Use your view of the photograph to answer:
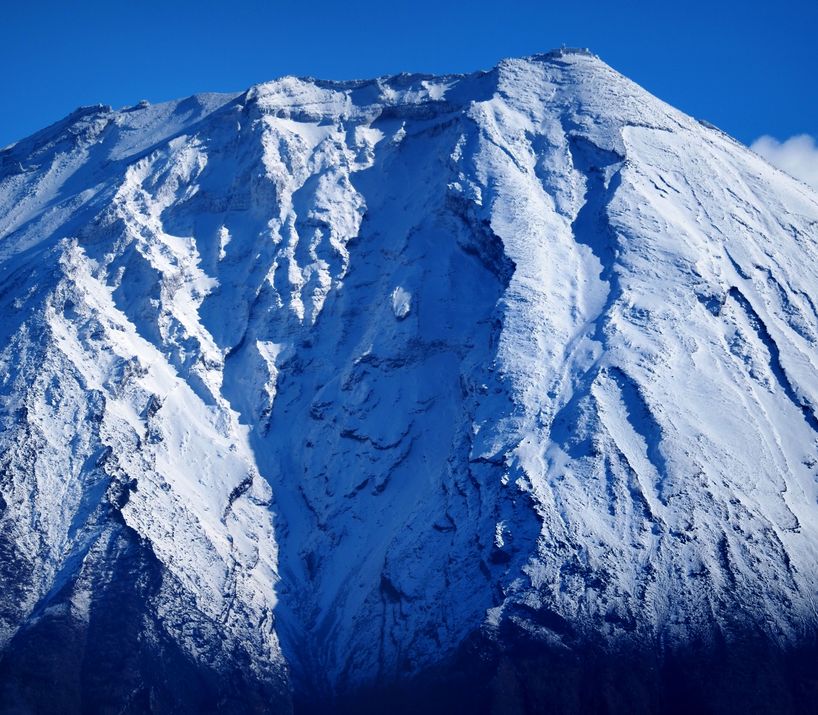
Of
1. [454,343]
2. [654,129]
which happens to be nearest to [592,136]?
[654,129]

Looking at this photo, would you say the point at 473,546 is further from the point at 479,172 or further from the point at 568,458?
the point at 479,172

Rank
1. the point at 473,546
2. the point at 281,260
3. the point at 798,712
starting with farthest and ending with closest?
the point at 281,260, the point at 473,546, the point at 798,712

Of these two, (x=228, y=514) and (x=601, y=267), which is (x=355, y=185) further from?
(x=228, y=514)

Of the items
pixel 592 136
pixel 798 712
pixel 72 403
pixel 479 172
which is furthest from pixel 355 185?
pixel 798 712

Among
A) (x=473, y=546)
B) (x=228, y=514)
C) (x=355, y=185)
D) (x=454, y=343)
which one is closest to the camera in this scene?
(x=473, y=546)

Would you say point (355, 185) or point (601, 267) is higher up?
point (355, 185)

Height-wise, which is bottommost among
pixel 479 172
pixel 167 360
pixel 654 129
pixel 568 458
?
pixel 568 458

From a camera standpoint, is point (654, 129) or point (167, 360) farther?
point (654, 129)
